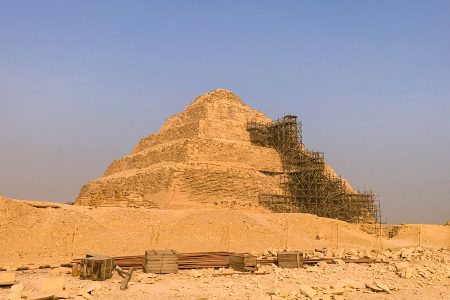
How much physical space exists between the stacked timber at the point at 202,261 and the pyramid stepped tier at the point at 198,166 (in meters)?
19.2

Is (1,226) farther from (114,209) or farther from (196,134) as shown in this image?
(196,134)

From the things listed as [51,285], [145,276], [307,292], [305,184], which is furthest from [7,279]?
[305,184]

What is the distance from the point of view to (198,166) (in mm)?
39094

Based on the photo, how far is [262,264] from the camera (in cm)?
1706

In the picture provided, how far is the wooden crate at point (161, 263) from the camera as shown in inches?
580

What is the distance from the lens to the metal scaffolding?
43.2m

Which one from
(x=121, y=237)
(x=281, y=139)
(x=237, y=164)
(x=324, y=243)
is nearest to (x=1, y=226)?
(x=121, y=237)

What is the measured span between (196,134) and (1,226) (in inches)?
961

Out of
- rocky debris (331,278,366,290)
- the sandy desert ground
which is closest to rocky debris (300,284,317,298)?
the sandy desert ground

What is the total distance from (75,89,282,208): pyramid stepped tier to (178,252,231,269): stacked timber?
19.2 metres

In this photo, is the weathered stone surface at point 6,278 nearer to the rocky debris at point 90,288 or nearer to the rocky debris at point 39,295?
the rocky debris at point 39,295

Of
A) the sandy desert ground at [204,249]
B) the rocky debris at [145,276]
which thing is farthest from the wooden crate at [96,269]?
the rocky debris at [145,276]

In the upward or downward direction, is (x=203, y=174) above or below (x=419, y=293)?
above

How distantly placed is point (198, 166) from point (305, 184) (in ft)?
38.1
